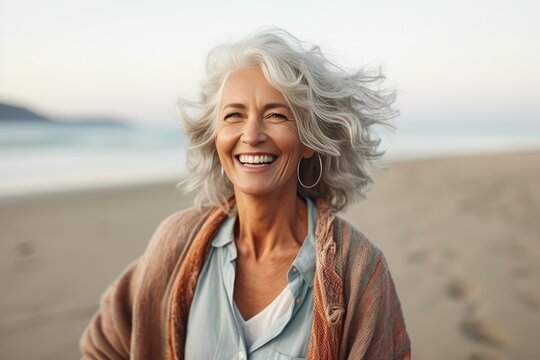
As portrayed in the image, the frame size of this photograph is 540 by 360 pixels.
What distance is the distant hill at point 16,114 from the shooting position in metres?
23.8

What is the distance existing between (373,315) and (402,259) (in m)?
4.24

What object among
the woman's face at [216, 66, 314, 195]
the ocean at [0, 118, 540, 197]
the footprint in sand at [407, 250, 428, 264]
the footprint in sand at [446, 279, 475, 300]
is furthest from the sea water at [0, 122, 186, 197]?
the woman's face at [216, 66, 314, 195]

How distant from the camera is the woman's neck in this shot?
211 cm

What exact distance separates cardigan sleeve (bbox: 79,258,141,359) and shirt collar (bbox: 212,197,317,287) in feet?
1.36

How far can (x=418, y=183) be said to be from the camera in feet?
37.6

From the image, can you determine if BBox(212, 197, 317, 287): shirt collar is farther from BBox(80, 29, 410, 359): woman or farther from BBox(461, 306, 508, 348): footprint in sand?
BBox(461, 306, 508, 348): footprint in sand

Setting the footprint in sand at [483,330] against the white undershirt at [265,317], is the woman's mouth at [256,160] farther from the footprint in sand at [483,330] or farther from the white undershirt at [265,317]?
the footprint in sand at [483,330]

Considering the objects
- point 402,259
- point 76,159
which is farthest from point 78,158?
point 402,259

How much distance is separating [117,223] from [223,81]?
5745 mm

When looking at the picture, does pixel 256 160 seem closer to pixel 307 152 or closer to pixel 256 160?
pixel 256 160

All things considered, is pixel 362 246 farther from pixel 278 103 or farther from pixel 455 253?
pixel 455 253

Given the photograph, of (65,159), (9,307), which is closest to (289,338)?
(9,307)

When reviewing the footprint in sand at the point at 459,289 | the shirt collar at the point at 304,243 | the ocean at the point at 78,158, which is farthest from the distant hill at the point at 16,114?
the shirt collar at the point at 304,243

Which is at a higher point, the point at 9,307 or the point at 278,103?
the point at 278,103
